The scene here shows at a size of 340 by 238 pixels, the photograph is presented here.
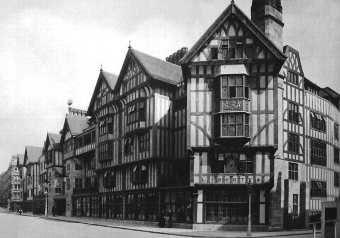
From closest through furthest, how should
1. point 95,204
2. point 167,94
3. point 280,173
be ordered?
point 280,173
point 167,94
point 95,204

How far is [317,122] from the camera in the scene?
38.7 meters

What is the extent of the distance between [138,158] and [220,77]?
12.6m

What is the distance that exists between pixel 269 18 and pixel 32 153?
6844cm

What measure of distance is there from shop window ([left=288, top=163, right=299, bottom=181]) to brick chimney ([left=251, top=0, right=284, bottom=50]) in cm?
971

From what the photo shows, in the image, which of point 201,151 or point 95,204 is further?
point 95,204

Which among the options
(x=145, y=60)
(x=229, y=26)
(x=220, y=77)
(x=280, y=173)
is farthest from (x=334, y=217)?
(x=145, y=60)

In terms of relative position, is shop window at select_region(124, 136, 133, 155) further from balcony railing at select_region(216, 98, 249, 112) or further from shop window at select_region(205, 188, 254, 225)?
balcony railing at select_region(216, 98, 249, 112)

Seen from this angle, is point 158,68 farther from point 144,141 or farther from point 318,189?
point 318,189

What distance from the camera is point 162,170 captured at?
3803 cm

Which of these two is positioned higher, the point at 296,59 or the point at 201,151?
the point at 296,59

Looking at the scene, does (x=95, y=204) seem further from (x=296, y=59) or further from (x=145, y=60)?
(x=296, y=59)

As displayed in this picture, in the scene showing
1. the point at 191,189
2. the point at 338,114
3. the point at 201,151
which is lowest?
the point at 191,189

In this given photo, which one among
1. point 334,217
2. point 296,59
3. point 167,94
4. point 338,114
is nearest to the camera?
point 334,217

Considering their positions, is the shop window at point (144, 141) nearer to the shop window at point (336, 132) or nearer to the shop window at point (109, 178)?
the shop window at point (109, 178)
